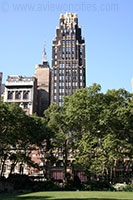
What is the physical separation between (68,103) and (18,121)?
10405 mm

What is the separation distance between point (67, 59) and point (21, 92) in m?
32.4

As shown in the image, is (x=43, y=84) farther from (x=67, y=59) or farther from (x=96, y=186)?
(x=96, y=186)

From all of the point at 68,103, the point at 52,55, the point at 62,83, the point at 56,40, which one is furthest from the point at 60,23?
the point at 68,103

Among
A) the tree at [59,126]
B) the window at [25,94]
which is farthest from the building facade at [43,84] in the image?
the tree at [59,126]

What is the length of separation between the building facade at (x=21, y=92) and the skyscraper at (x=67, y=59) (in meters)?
15.6

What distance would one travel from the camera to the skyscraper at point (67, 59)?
98.8 m

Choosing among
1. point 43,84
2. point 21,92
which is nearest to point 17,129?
point 21,92

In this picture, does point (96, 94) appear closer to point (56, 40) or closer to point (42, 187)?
point (42, 187)

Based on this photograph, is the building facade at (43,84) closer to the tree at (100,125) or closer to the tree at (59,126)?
the tree at (59,126)

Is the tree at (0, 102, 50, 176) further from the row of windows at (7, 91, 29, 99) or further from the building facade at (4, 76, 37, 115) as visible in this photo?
the row of windows at (7, 91, 29, 99)

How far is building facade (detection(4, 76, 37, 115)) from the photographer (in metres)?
81.4

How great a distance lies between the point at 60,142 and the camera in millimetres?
44625

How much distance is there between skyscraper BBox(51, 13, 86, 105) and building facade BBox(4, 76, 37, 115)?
15594mm

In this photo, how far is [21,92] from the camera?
83125 millimetres
